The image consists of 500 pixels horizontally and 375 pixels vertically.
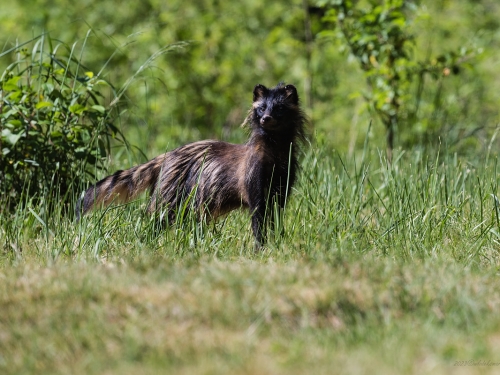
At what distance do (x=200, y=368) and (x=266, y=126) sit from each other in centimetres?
323

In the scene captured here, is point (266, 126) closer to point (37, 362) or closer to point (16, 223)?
point (16, 223)

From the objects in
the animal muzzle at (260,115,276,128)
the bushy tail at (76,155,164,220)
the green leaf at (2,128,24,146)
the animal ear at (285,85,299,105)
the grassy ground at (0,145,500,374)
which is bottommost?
the grassy ground at (0,145,500,374)

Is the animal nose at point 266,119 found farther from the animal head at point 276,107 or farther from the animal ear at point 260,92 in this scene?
the animal ear at point 260,92

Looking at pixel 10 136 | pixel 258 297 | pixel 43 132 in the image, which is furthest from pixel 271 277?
pixel 43 132

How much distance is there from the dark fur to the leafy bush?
35 centimetres

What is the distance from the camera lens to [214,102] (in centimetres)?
1424

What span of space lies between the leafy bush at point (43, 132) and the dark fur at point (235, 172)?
1.14 ft

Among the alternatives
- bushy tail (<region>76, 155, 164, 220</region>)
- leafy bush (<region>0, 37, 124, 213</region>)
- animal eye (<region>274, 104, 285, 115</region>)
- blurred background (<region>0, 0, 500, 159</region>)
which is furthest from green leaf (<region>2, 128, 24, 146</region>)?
blurred background (<region>0, 0, 500, 159</region>)

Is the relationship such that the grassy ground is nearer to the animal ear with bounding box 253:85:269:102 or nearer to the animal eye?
the animal eye

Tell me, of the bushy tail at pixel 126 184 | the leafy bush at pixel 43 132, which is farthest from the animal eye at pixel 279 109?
the leafy bush at pixel 43 132

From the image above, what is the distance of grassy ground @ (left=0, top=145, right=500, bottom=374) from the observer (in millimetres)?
3400

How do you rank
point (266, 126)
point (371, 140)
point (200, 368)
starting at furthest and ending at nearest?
1. point (371, 140)
2. point (266, 126)
3. point (200, 368)

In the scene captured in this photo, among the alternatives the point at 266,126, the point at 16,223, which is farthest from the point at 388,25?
the point at 16,223

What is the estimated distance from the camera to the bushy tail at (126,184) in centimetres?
644
